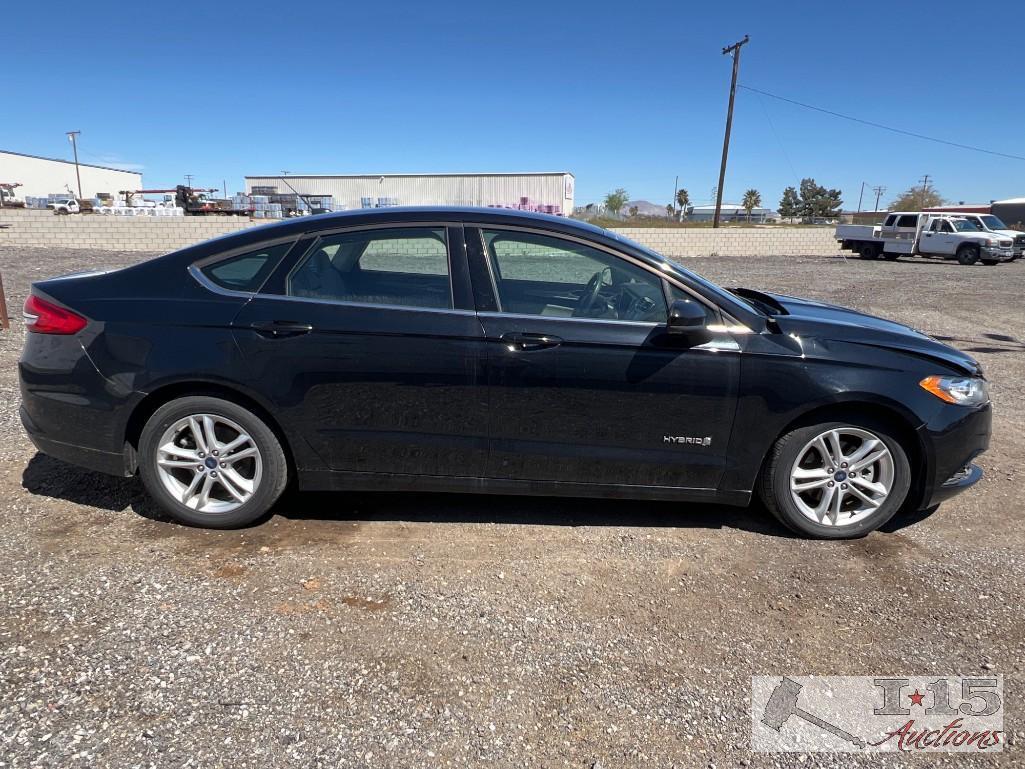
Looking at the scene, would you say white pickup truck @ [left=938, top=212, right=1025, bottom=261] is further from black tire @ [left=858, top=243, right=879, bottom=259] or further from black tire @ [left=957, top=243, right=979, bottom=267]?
black tire @ [left=858, top=243, right=879, bottom=259]

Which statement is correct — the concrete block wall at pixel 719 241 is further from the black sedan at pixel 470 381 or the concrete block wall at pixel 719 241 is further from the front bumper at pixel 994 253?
the black sedan at pixel 470 381

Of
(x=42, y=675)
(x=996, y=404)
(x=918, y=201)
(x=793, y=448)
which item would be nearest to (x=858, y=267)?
(x=996, y=404)

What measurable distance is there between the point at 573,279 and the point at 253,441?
1.82m

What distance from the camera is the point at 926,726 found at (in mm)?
2297

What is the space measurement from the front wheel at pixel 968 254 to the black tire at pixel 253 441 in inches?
1182

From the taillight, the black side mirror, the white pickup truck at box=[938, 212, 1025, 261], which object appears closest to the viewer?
the black side mirror

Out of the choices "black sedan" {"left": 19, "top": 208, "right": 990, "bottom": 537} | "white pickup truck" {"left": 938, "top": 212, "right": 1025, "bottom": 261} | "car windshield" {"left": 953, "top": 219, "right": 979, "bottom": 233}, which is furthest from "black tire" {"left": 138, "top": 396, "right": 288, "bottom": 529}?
"white pickup truck" {"left": 938, "top": 212, "right": 1025, "bottom": 261}

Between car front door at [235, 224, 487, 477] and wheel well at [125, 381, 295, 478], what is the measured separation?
0.13 meters

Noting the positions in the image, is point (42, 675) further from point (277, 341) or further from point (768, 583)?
point (768, 583)

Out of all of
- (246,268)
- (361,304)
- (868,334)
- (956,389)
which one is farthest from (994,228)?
(246,268)

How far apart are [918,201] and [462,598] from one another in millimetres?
118921

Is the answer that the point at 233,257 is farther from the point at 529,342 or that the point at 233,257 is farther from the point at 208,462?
the point at 529,342

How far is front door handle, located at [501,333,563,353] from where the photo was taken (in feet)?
10.5

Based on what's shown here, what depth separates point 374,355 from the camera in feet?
10.5
